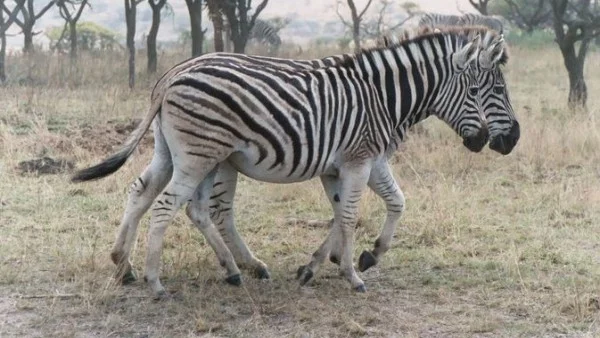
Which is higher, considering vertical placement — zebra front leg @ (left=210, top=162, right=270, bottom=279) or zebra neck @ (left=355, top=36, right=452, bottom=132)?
zebra neck @ (left=355, top=36, right=452, bottom=132)

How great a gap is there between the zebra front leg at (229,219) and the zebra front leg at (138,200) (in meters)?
0.46

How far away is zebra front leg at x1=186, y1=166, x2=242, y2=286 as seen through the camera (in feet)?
17.9

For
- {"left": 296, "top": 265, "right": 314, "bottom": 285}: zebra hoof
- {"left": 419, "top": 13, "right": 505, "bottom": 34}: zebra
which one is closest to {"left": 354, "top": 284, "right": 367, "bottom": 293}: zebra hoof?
{"left": 296, "top": 265, "right": 314, "bottom": 285}: zebra hoof

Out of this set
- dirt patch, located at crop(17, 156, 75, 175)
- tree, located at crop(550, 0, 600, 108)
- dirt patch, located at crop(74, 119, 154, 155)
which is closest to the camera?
dirt patch, located at crop(17, 156, 75, 175)

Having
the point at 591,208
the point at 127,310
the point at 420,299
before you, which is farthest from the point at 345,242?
the point at 591,208

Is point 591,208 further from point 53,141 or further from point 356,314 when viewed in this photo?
point 53,141

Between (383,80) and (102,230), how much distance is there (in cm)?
267

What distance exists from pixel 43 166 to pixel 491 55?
4.99 metres

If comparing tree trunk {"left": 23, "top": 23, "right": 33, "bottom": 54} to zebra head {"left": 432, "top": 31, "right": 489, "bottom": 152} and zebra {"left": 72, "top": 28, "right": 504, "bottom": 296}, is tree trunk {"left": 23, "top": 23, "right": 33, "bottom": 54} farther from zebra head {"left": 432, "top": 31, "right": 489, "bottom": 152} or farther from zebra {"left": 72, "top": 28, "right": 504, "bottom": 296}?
zebra head {"left": 432, "top": 31, "right": 489, "bottom": 152}

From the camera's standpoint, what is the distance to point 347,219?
5.45m

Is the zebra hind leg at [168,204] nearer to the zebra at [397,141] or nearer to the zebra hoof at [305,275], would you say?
the zebra at [397,141]

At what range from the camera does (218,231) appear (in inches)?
234

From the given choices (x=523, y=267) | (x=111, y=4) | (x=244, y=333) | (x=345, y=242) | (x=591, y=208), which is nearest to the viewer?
(x=244, y=333)

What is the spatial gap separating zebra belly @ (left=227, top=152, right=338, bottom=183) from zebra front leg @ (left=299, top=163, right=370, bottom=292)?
0.51 ft
